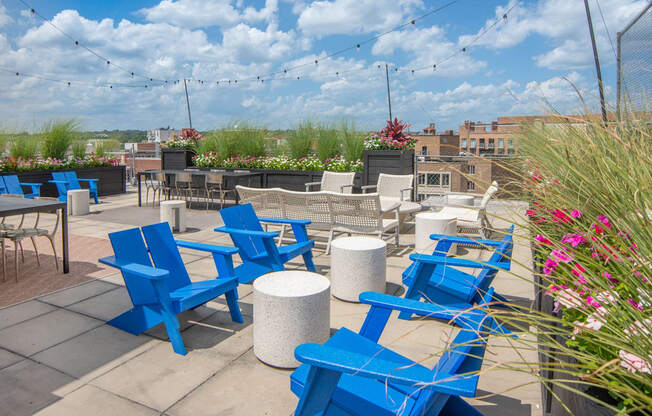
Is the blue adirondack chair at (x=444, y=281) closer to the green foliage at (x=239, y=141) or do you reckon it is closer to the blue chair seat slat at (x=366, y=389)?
the blue chair seat slat at (x=366, y=389)

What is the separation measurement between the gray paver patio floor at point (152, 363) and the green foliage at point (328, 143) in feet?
20.9

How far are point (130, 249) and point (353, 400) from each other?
2.04 meters

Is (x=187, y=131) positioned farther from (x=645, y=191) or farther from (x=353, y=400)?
(x=645, y=191)

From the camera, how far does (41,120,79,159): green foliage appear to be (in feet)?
36.0

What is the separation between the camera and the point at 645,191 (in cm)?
97

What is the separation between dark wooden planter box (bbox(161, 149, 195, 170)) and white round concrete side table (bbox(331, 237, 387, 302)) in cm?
887

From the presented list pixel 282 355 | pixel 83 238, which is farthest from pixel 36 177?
pixel 282 355

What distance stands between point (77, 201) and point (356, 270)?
696 cm

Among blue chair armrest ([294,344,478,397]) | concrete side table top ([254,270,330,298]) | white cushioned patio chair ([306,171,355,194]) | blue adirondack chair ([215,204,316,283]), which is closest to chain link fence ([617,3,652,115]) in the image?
blue chair armrest ([294,344,478,397])

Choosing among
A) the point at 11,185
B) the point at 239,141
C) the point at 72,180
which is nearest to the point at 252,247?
the point at 11,185

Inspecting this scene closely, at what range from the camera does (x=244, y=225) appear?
416 centimetres

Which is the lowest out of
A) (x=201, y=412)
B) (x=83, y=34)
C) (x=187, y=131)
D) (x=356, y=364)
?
(x=201, y=412)

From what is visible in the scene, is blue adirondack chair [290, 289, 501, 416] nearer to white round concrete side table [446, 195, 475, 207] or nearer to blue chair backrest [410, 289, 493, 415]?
blue chair backrest [410, 289, 493, 415]

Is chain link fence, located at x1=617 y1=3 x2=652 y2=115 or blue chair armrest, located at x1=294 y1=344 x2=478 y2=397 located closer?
blue chair armrest, located at x1=294 y1=344 x2=478 y2=397
